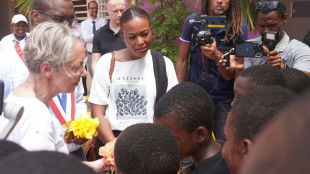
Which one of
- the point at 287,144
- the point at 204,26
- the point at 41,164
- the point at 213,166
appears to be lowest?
the point at 213,166

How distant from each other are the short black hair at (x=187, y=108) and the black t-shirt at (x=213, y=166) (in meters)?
0.21

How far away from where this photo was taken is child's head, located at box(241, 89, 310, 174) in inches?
18.4

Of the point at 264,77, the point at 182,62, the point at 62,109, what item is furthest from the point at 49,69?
the point at 182,62

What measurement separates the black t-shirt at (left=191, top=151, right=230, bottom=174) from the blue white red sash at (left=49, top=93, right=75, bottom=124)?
3.72 feet

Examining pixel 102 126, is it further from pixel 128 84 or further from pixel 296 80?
pixel 296 80

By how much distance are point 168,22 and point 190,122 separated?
387 centimetres

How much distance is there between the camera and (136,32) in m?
2.81

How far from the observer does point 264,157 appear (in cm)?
51

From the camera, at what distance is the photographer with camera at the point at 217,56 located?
2980 mm

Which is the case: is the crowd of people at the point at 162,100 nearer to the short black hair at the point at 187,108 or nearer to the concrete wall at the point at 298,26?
the short black hair at the point at 187,108

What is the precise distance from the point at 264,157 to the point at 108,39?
12.2 feet

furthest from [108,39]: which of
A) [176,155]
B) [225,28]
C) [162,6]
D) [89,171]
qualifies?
[89,171]

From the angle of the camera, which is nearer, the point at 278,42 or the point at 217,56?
the point at 217,56

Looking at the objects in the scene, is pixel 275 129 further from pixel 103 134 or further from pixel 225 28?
pixel 225 28
